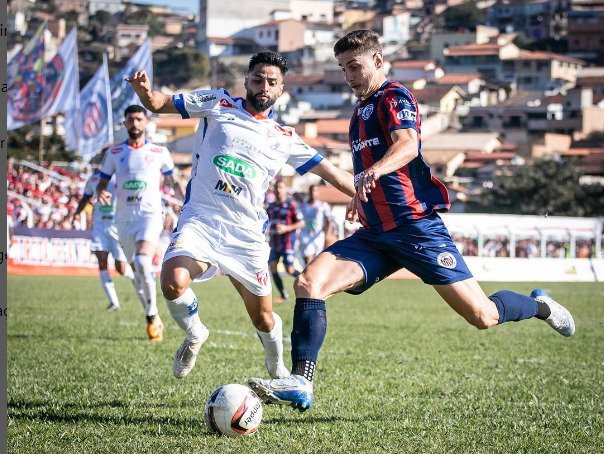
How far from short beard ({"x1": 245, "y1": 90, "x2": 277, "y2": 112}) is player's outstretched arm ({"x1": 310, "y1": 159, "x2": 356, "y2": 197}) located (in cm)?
54

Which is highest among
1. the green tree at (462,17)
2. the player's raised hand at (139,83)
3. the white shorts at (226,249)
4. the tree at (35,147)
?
the player's raised hand at (139,83)

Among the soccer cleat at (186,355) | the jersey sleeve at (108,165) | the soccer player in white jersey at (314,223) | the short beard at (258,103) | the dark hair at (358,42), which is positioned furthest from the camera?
the soccer player in white jersey at (314,223)

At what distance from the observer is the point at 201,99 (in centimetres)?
746

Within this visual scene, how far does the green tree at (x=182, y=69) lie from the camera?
12900cm

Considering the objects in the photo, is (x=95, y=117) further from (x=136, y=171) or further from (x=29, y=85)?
(x=136, y=171)

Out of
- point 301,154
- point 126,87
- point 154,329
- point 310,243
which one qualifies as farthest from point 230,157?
point 126,87

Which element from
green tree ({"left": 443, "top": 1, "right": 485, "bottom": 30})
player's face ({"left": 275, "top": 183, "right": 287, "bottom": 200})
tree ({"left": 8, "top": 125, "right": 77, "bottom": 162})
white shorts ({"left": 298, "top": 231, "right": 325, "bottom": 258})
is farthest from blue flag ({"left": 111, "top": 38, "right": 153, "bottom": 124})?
green tree ({"left": 443, "top": 1, "right": 485, "bottom": 30})

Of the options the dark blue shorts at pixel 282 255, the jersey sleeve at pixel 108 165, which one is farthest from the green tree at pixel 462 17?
the jersey sleeve at pixel 108 165

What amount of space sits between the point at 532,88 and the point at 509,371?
369 feet

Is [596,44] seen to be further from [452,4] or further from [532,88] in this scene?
[452,4]

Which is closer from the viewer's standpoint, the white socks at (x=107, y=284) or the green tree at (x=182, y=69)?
the white socks at (x=107, y=284)

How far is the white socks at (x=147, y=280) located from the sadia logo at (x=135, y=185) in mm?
915

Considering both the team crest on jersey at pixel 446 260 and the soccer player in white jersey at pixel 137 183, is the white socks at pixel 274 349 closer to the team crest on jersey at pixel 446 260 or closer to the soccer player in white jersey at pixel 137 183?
the team crest on jersey at pixel 446 260

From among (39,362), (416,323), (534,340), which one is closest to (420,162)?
(39,362)
